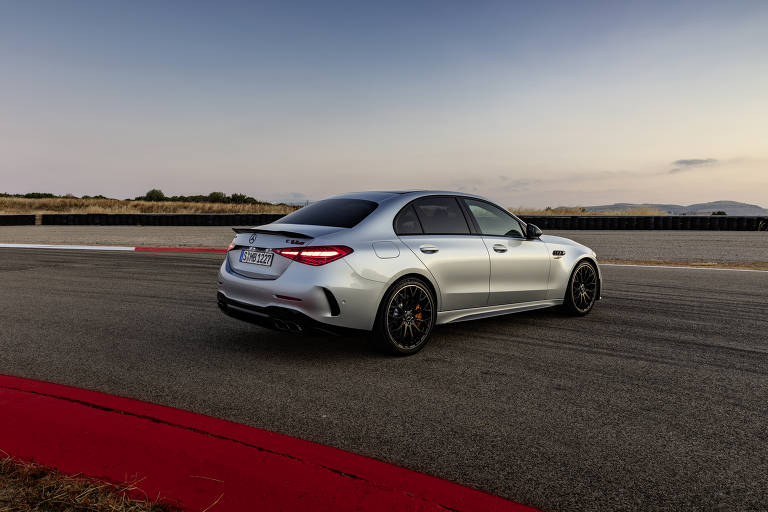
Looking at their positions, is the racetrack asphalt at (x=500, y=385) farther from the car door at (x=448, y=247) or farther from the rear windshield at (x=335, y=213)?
the rear windshield at (x=335, y=213)

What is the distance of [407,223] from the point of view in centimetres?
575

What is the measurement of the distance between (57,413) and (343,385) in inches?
77.3

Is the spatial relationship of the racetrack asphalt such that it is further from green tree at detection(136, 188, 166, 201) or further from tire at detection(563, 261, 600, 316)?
green tree at detection(136, 188, 166, 201)

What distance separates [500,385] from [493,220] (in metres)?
2.48

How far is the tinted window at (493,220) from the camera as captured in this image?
6.57m

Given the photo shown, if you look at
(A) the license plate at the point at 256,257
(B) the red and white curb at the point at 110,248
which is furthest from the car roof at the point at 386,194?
(B) the red and white curb at the point at 110,248

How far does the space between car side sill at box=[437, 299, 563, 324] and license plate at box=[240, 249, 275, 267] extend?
5.61 ft

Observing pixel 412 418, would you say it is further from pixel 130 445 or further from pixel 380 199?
pixel 380 199

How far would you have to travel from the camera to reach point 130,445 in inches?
132

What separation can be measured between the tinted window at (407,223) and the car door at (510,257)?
0.86 meters

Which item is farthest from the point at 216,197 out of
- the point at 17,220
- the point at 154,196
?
the point at 17,220

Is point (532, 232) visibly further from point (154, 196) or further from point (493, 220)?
point (154, 196)

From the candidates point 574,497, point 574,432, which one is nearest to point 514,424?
→ point 574,432

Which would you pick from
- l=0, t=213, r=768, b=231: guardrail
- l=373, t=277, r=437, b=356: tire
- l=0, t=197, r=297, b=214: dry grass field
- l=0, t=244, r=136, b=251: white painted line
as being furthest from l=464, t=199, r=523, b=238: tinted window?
l=0, t=197, r=297, b=214: dry grass field
